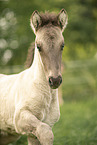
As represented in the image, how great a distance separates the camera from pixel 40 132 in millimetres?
2965

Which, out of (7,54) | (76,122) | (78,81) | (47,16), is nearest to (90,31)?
(78,81)

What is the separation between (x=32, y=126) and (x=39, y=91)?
60cm

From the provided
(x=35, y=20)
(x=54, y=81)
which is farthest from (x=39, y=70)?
(x=35, y=20)

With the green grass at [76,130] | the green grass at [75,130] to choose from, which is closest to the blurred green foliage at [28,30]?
the green grass at [76,130]

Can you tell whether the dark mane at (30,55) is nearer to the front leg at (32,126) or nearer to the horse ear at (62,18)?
the horse ear at (62,18)

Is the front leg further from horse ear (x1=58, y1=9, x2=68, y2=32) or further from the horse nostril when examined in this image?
horse ear (x1=58, y1=9, x2=68, y2=32)

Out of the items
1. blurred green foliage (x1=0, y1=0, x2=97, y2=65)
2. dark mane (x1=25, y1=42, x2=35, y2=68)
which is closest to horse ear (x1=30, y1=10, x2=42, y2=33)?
dark mane (x1=25, y1=42, x2=35, y2=68)

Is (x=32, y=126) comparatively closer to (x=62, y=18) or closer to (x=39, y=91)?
(x=39, y=91)

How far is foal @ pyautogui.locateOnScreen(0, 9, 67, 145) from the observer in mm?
3123

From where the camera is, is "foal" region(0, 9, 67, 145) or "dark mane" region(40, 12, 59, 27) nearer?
"foal" region(0, 9, 67, 145)

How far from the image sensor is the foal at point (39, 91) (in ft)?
10.2

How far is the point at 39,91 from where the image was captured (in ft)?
11.5

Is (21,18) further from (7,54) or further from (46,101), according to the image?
(46,101)

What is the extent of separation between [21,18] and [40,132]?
627 inches
